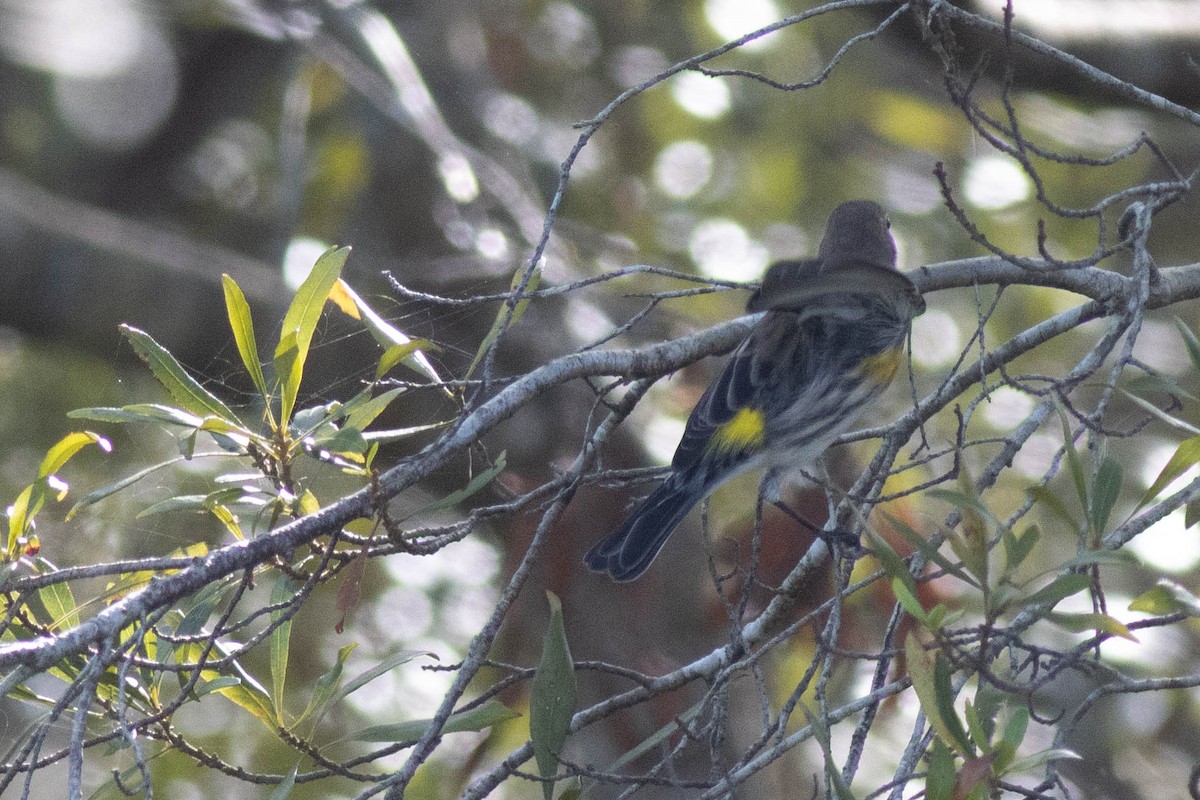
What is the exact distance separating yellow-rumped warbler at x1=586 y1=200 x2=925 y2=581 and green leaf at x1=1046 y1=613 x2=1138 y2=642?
45.3 inches

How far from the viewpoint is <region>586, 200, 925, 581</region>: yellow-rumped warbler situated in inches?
113

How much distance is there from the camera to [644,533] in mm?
2838

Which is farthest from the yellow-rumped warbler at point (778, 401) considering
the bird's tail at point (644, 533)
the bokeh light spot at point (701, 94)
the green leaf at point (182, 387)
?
the bokeh light spot at point (701, 94)

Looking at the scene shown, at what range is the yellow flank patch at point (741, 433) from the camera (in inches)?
118

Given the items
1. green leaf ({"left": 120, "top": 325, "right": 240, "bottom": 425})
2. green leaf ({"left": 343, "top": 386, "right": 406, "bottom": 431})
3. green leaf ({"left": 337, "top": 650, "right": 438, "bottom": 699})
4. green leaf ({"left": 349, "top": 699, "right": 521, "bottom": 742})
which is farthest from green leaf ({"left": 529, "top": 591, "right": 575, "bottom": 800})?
green leaf ({"left": 120, "top": 325, "right": 240, "bottom": 425})

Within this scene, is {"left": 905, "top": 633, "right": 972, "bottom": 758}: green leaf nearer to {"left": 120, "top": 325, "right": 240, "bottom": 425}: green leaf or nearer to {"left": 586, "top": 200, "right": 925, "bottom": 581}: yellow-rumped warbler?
{"left": 586, "top": 200, "right": 925, "bottom": 581}: yellow-rumped warbler

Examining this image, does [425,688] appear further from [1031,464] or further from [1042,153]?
[1042,153]

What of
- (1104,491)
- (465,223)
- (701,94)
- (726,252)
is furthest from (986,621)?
(701,94)

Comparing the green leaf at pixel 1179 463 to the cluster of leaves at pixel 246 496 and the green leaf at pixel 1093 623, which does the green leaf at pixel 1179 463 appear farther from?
the cluster of leaves at pixel 246 496

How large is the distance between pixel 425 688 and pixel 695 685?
4.62ft

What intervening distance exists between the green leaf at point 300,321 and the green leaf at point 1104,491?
4.27ft

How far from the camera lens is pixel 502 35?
6680 mm

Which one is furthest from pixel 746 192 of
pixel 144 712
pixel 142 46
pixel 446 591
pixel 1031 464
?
pixel 144 712

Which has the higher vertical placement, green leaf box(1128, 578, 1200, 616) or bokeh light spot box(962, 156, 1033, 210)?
bokeh light spot box(962, 156, 1033, 210)
